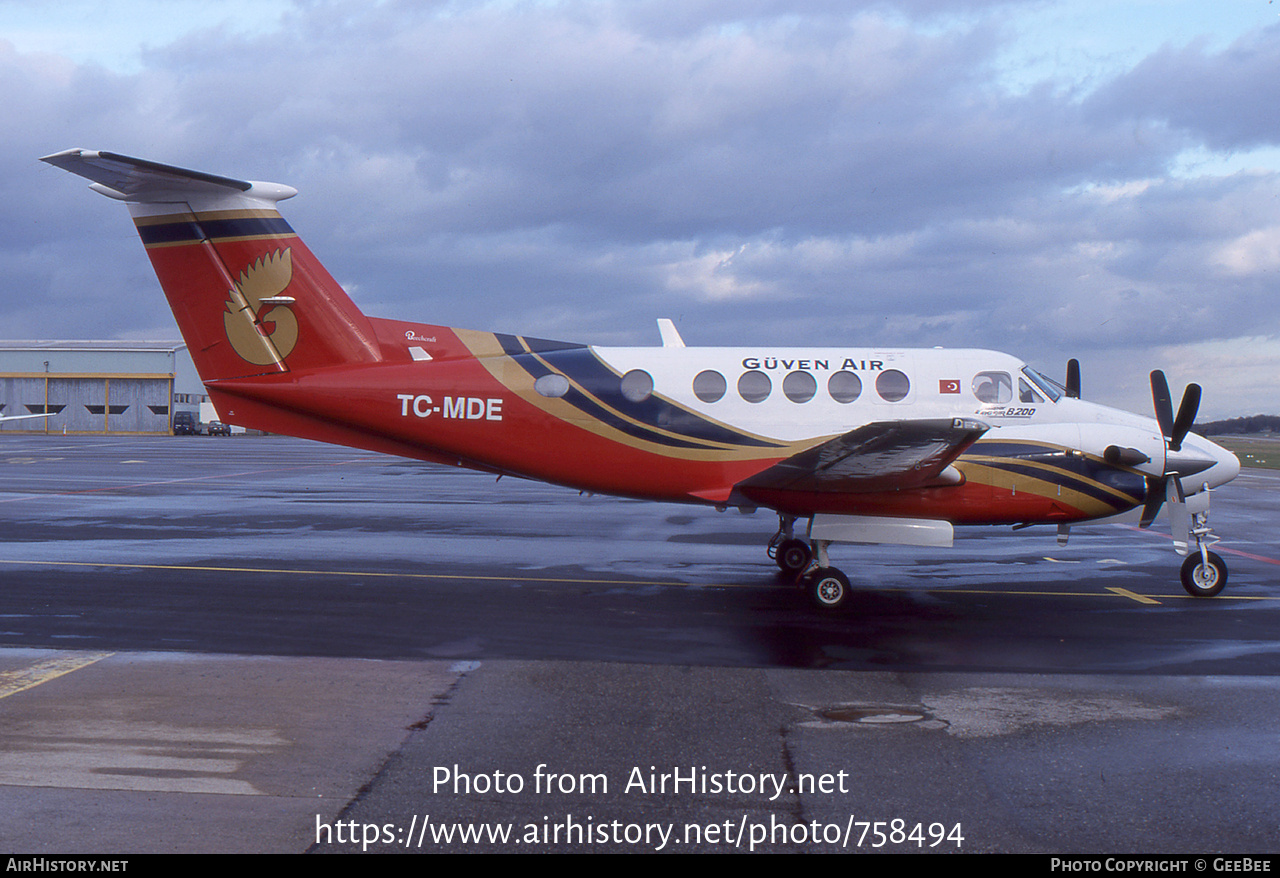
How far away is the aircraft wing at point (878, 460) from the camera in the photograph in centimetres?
873

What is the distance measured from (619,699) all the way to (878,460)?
4.39m

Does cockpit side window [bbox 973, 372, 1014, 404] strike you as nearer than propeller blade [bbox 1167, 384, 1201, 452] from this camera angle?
No

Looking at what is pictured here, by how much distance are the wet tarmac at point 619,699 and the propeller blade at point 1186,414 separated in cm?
192

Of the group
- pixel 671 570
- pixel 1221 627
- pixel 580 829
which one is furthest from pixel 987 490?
pixel 580 829

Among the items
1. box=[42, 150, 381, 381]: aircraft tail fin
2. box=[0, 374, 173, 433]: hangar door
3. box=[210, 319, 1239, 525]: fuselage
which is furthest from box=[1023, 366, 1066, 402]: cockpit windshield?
box=[0, 374, 173, 433]: hangar door

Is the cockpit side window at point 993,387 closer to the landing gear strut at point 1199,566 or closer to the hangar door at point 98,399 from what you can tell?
the landing gear strut at point 1199,566

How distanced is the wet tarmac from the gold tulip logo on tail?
2.89m

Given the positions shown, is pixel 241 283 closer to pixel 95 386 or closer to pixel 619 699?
pixel 619 699

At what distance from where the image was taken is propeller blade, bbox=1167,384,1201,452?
10391 millimetres

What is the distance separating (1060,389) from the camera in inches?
452

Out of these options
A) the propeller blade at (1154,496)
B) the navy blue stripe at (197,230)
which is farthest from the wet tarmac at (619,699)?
the navy blue stripe at (197,230)

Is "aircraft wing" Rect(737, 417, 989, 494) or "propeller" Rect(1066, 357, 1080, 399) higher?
"propeller" Rect(1066, 357, 1080, 399)

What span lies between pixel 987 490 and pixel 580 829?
Result: 739 cm

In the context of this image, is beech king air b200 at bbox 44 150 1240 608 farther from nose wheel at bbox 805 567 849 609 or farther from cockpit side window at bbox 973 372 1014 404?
nose wheel at bbox 805 567 849 609
